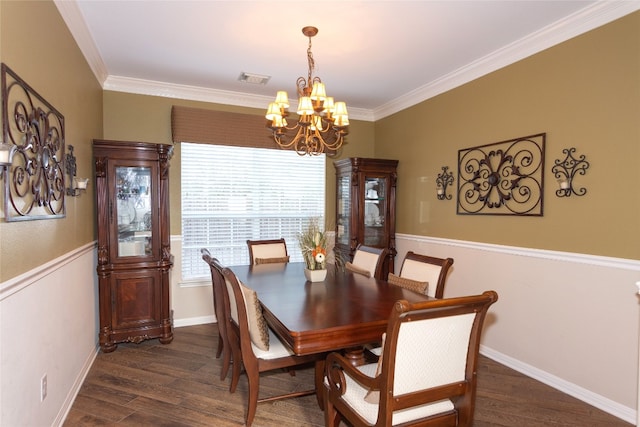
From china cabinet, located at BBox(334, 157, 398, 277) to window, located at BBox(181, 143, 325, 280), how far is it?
568 millimetres

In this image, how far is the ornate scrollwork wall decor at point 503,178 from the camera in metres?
2.93

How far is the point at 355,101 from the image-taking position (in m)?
4.68

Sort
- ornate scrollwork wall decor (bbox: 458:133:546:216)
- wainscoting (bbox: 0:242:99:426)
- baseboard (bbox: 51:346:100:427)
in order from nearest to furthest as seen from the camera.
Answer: wainscoting (bbox: 0:242:99:426), baseboard (bbox: 51:346:100:427), ornate scrollwork wall decor (bbox: 458:133:546:216)

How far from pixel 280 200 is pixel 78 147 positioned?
7.75 ft

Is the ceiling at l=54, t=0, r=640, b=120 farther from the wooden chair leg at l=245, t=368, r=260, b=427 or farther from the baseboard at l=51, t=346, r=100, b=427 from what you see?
the baseboard at l=51, t=346, r=100, b=427

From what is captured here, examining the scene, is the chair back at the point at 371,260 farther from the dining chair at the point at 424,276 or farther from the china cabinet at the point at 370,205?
the china cabinet at the point at 370,205

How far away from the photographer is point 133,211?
3568 mm

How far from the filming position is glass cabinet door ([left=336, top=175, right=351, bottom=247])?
4594mm

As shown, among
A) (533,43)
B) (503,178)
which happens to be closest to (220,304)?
(503,178)

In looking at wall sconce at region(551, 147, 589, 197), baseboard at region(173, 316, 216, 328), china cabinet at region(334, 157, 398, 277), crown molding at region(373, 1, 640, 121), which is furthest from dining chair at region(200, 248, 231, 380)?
crown molding at region(373, 1, 640, 121)

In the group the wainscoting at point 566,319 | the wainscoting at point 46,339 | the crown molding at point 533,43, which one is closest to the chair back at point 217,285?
the wainscoting at point 46,339

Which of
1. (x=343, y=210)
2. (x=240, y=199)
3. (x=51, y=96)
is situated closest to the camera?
(x=51, y=96)

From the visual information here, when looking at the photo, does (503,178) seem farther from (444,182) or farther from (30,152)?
(30,152)

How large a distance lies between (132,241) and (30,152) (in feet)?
6.08
